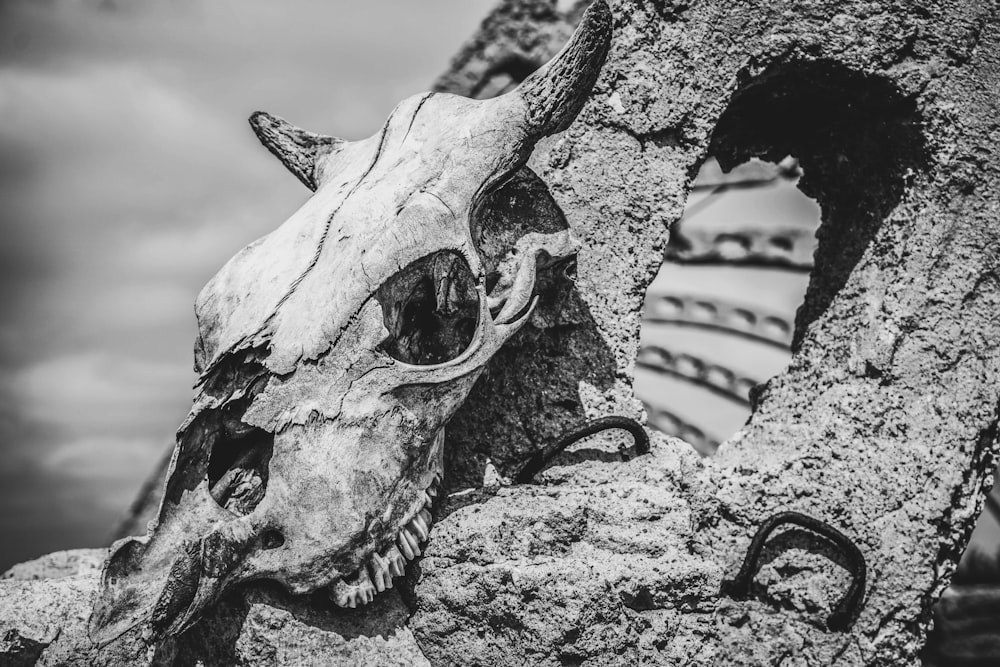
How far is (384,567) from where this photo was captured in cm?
214

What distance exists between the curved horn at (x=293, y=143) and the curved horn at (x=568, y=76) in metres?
0.77

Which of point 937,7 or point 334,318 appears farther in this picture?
point 937,7

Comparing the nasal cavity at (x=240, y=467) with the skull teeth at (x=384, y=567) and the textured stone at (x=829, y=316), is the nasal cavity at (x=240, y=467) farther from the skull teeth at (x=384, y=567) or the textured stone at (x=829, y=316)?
the textured stone at (x=829, y=316)

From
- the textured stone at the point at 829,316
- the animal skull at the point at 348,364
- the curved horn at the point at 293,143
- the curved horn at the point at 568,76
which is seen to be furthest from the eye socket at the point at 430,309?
the curved horn at the point at 293,143

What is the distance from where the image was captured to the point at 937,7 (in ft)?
9.21

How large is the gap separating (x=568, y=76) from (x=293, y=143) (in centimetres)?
98

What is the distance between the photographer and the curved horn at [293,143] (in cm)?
294

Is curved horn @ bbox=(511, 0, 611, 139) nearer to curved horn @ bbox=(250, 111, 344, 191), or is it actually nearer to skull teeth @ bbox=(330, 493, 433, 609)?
curved horn @ bbox=(250, 111, 344, 191)

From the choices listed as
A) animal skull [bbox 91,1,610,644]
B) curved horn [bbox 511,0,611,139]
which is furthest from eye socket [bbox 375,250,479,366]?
curved horn [bbox 511,0,611,139]

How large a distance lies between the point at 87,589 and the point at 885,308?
2428mm

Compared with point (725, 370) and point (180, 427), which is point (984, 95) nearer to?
point (180, 427)

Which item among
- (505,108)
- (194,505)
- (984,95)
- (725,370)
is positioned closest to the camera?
(194,505)

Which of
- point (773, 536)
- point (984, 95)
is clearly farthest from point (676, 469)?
point (984, 95)

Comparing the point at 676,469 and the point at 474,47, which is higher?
the point at 474,47
